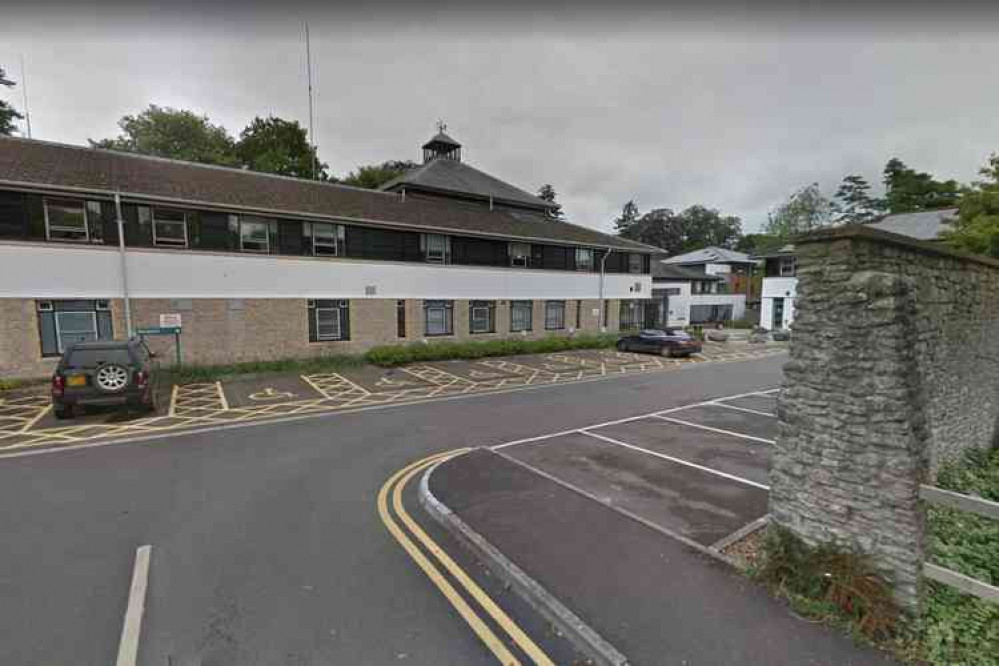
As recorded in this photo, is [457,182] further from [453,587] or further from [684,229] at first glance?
[684,229]

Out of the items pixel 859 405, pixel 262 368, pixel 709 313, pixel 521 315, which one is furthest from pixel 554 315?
pixel 709 313

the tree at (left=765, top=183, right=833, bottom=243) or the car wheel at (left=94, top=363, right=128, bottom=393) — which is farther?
the tree at (left=765, top=183, right=833, bottom=243)

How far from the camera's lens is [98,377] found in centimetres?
986

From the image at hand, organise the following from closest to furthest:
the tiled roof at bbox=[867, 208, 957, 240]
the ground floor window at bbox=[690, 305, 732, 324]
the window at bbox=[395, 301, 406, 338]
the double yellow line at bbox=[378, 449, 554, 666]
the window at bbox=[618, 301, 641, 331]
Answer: the double yellow line at bbox=[378, 449, 554, 666] → the window at bbox=[395, 301, 406, 338] → the tiled roof at bbox=[867, 208, 957, 240] → the window at bbox=[618, 301, 641, 331] → the ground floor window at bbox=[690, 305, 732, 324]

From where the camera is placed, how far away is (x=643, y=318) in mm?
32344

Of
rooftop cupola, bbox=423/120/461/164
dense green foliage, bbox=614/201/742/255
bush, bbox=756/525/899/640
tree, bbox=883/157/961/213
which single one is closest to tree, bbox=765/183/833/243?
tree, bbox=883/157/961/213

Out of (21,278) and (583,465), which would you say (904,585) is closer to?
(583,465)

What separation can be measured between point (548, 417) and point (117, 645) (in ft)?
28.4

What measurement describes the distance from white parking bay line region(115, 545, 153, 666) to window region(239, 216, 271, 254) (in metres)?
15.0

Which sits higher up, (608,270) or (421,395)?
(608,270)

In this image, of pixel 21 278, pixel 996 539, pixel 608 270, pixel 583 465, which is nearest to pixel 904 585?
pixel 996 539

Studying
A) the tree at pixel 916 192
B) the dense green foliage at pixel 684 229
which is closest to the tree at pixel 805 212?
the tree at pixel 916 192

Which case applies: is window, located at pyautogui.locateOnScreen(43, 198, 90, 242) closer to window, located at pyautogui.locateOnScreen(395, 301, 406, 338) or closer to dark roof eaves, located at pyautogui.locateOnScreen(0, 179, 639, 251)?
dark roof eaves, located at pyautogui.locateOnScreen(0, 179, 639, 251)

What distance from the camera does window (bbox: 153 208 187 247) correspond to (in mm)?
15551
